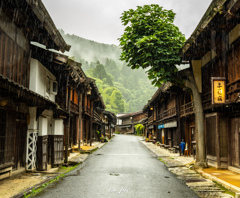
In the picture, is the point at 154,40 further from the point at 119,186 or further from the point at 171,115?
the point at 171,115

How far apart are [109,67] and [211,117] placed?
5329 inches

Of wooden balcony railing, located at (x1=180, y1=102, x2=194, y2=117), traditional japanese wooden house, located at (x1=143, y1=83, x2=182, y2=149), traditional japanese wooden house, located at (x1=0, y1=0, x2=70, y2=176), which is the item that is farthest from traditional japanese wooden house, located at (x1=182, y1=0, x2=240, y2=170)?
traditional japanese wooden house, located at (x1=143, y1=83, x2=182, y2=149)

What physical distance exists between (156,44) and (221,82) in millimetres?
3857

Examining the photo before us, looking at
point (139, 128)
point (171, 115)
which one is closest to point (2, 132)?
point (171, 115)

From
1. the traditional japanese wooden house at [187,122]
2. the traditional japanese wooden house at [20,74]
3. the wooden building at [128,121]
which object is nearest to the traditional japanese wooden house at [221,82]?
the traditional japanese wooden house at [187,122]

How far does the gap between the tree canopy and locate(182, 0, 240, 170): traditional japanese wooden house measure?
35.5 inches

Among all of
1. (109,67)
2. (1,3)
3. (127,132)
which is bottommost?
(127,132)

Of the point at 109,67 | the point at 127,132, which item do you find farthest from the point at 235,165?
the point at 109,67

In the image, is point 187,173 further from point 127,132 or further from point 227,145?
point 127,132

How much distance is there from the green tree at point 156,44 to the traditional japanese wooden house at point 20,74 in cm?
377

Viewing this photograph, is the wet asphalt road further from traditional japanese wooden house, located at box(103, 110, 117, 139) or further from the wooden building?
the wooden building

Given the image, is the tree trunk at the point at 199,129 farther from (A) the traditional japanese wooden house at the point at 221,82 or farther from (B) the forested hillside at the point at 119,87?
(B) the forested hillside at the point at 119,87

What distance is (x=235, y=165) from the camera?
12812mm

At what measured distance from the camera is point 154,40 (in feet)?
43.6
